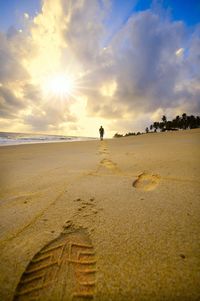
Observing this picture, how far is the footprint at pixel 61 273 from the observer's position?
818 millimetres

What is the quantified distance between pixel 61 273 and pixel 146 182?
1678 mm

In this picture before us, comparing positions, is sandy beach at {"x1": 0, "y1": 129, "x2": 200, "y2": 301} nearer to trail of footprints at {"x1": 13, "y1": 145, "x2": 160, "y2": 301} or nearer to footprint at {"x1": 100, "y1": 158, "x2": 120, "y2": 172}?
trail of footprints at {"x1": 13, "y1": 145, "x2": 160, "y2": 301}

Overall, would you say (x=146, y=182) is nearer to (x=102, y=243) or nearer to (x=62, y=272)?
(x=102, y=243)

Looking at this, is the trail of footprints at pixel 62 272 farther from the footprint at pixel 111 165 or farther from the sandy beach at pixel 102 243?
the footprint at pixel 111 165

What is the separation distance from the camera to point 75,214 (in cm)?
149

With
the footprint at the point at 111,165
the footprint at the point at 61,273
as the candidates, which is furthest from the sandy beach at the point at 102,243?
the footprint at the point at 111,165

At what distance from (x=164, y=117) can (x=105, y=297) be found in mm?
49068

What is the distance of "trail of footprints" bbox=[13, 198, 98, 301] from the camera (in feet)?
2.68

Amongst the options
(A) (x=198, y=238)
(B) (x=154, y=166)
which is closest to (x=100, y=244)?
(A) (x=198, y=238)

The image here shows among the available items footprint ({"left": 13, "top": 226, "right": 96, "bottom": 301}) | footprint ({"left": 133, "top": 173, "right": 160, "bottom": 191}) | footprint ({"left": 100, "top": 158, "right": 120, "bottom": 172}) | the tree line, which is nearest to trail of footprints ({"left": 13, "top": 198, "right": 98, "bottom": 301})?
footprint ({"left": 13, "top": 226, "right": 96, "bottom": 301})

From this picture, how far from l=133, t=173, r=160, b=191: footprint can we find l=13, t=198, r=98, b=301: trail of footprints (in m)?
1.15

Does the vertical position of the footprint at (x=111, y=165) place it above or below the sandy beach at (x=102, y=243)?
above

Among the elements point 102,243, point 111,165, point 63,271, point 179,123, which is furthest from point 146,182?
point 179,123

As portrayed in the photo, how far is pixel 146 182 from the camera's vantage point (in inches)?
89.0
